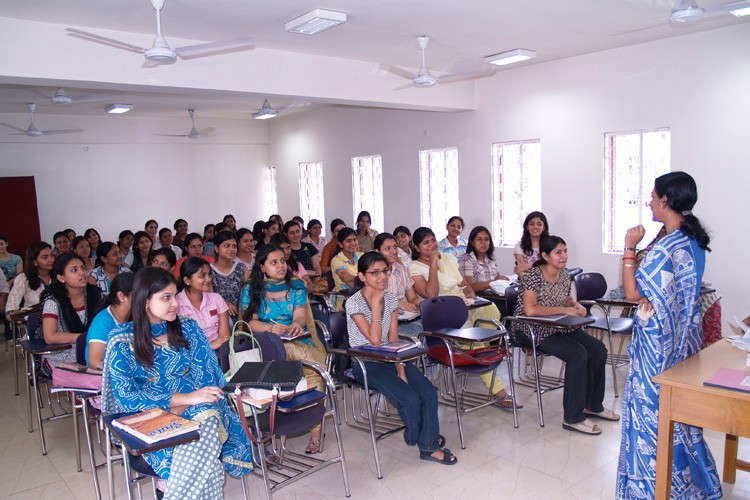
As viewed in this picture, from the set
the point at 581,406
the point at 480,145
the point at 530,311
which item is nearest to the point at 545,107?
the point at 480,145

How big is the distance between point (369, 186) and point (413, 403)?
7.25 meters

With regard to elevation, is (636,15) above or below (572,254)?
above

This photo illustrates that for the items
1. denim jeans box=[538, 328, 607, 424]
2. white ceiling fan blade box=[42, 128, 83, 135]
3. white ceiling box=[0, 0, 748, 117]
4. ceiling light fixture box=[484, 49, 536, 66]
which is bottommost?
denim jeans box=[538, 328, 607, 424]

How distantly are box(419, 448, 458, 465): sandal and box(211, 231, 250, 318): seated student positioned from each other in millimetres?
2125

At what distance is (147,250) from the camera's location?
→ 7355mm

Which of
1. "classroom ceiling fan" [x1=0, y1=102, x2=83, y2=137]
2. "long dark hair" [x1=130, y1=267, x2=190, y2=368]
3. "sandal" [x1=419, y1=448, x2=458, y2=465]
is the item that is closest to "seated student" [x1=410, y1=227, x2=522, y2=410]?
"sandal" [x1=419, y1=448, x2=458, y2=465]

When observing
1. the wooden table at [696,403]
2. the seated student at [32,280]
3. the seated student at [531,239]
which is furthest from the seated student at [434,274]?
the seated student at [32,280]

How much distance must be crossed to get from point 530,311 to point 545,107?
13.1ft

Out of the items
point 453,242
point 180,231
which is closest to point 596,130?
point 453,242

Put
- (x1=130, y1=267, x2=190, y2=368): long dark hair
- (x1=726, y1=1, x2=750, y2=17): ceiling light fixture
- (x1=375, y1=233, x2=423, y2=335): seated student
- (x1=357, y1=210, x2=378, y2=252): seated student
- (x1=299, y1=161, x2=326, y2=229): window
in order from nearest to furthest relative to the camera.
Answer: (x1=130, y1=267, x2=190, y2=368): long dark hair
(x1=726, y1=1, x2=750, y2=17): ceiling light fixture
(x1=375, y1=233, x2=423, y2=335): seated student
(x1=357, y1=210, x2=378, y2=252): seated student
(x1=299, y1=161, x2=326, y2=229): window

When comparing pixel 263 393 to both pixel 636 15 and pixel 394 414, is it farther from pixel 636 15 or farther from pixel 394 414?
pixel 636 15

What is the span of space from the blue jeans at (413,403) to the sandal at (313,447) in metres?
0.52

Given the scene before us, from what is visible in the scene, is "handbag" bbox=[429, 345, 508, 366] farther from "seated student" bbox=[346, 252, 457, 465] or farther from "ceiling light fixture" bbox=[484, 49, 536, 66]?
"ceiling light fixture" bbox=[484, 49, 536, 66]

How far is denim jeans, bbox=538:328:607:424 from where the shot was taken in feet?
13.3
